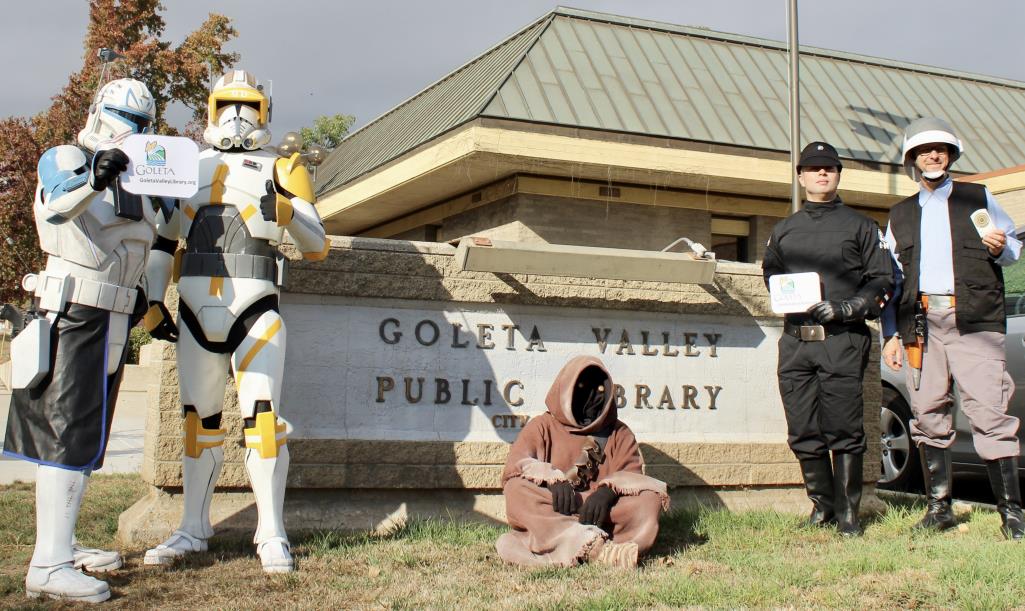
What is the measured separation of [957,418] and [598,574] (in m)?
3.96

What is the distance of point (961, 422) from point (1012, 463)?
1987 mm

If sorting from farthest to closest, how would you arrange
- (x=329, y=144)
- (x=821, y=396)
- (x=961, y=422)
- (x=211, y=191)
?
(x=329, y=144), (x=961, y=422), (x=821, y=396), (x=211, y=191)

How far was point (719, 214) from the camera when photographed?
1499 centimetres

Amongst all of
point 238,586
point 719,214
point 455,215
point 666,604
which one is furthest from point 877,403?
point 455,215

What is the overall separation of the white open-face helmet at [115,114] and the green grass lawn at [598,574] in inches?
77.5

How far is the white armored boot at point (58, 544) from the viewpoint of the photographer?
13.0ft

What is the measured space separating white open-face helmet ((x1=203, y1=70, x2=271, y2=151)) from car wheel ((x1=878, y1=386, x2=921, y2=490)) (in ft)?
17.1

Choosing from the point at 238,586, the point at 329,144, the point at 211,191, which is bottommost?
the point at 238,586

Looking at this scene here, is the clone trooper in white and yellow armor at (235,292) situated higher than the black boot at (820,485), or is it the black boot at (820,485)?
the clone trooper in white and yellow armor at (235,292)

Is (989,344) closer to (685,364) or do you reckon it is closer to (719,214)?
(685,364)

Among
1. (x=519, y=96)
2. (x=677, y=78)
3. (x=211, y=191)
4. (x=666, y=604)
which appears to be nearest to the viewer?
(x=666, y=604)

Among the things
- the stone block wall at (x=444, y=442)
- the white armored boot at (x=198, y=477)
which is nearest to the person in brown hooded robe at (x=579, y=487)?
the stone block wall at (x=444, y=442)

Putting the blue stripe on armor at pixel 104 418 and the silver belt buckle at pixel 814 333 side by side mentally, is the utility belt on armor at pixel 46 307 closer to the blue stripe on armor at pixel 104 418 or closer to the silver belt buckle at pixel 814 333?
the blue stripe on armor at pixel 104 418

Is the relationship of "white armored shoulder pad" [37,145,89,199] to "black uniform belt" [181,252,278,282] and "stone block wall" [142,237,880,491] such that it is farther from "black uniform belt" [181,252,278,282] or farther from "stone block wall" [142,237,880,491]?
"stone block wall" [142,237,880,491]
